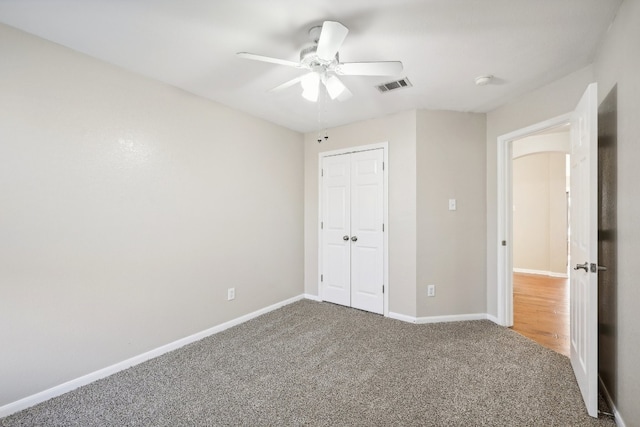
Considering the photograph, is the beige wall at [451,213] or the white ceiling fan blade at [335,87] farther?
the beige wall at [451,213]

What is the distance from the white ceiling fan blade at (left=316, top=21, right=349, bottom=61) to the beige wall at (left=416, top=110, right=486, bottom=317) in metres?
1.92

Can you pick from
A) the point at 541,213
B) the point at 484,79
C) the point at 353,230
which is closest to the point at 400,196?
the point at 353,230

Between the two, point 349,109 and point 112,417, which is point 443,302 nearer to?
point 349,109

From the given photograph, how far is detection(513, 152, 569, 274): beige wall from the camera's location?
18.1ft

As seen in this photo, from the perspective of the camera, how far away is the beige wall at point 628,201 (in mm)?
1491

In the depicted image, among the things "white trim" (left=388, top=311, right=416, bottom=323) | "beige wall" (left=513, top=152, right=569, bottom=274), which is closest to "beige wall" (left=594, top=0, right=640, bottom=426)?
"white trim" (left=388, top=311, right=416, bottom=323)

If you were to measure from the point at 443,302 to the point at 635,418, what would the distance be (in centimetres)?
185

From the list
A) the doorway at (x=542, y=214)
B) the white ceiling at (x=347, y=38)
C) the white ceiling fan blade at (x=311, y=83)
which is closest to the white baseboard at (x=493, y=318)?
the doorway at (x=542, y=214)

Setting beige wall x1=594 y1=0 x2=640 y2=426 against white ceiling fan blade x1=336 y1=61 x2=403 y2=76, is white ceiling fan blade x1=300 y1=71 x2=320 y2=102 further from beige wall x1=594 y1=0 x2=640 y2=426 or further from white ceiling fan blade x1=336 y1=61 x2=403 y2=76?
beige wall x1=594 y1=0 x2=640 y2=426

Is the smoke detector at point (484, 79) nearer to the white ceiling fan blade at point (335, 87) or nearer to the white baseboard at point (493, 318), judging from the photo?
the white ceiling fan blade at point (335, 87)

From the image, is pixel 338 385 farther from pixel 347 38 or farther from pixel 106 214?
pixel 347 38

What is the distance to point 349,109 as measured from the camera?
3.29 m

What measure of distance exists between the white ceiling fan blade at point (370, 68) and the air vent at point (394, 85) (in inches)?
31.4

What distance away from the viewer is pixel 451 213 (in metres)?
3.34
